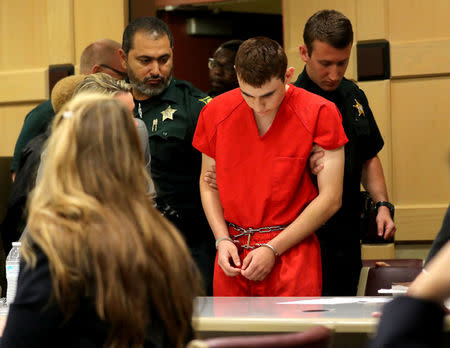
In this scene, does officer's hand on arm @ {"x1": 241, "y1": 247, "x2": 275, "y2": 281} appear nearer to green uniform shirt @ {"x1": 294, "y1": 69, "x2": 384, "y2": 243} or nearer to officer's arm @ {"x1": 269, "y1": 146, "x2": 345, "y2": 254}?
officer's arm @ {"x1": 269, "y1": 146, "x2": 345, "y2": 254}

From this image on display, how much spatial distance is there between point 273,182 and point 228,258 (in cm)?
31

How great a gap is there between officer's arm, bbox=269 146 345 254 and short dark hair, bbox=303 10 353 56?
1.97ft

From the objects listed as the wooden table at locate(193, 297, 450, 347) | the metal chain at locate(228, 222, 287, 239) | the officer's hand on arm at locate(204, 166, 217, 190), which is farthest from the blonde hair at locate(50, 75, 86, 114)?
the wooden table at locate(193, 297, 450, 347)

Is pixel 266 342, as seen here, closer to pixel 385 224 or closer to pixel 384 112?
pixel 385 224

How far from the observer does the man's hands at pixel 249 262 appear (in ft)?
9.52

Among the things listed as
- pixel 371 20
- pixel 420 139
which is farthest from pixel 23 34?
pixel 420 139

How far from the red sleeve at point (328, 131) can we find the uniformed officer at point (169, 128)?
0.74 metres

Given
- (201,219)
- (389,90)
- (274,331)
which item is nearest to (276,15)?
(389,90)

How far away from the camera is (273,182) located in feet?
9.75

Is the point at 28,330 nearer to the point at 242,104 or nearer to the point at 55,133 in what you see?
the point at 55,133

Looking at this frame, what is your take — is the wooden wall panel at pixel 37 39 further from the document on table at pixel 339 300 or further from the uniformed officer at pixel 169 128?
the document on table at pixel 339 300

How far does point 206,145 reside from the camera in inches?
125

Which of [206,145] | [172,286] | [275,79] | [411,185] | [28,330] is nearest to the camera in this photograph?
[28,330]

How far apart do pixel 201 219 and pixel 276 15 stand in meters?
3.20
